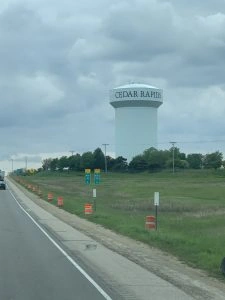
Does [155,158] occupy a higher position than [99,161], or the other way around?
[155,158]

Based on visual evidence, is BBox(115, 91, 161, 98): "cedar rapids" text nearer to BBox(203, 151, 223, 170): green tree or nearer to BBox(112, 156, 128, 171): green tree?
BBox(112, 156, 128, 171): green tree

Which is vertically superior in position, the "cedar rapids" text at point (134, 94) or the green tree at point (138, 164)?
the "cedar rapids" text at point (134, 94)

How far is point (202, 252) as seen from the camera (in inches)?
744

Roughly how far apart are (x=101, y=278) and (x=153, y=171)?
171 metres

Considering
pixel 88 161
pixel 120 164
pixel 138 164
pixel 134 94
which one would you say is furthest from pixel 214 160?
pixel 88 161

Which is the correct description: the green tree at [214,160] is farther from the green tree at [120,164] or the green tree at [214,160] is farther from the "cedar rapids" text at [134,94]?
the "cedar rapids" text at [134,94]

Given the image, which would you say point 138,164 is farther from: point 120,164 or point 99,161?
point 99,161

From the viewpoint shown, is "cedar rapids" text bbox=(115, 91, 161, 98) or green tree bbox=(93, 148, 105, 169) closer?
"cedar rapids" text bbox=(115, 91, 161, 98)

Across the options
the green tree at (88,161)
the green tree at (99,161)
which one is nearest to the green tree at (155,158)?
the green tree at (99,161)

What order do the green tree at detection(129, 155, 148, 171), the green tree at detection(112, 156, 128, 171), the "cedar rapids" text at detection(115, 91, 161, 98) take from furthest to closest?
the green tree at detection(112, 156, 128, 171) < the green tree at detection(129, 155, 148, 171) < the "cedar rapids" text at detection(115, 91, 161, 98)

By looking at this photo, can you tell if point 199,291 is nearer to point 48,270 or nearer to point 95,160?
point 48,270

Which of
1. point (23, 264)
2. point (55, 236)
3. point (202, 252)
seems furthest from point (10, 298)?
point (55, 236)

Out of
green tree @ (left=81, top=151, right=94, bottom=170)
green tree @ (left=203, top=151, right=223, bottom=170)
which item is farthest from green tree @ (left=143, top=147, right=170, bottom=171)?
green tree @ (left=81, top=151, right=94, bottom=170)

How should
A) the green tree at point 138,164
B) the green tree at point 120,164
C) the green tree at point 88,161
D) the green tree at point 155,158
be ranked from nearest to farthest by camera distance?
the green tree at point 155,158 < the green tree at point 138,164 < the green tree at point 120,164 < the green tree at point 88,161
